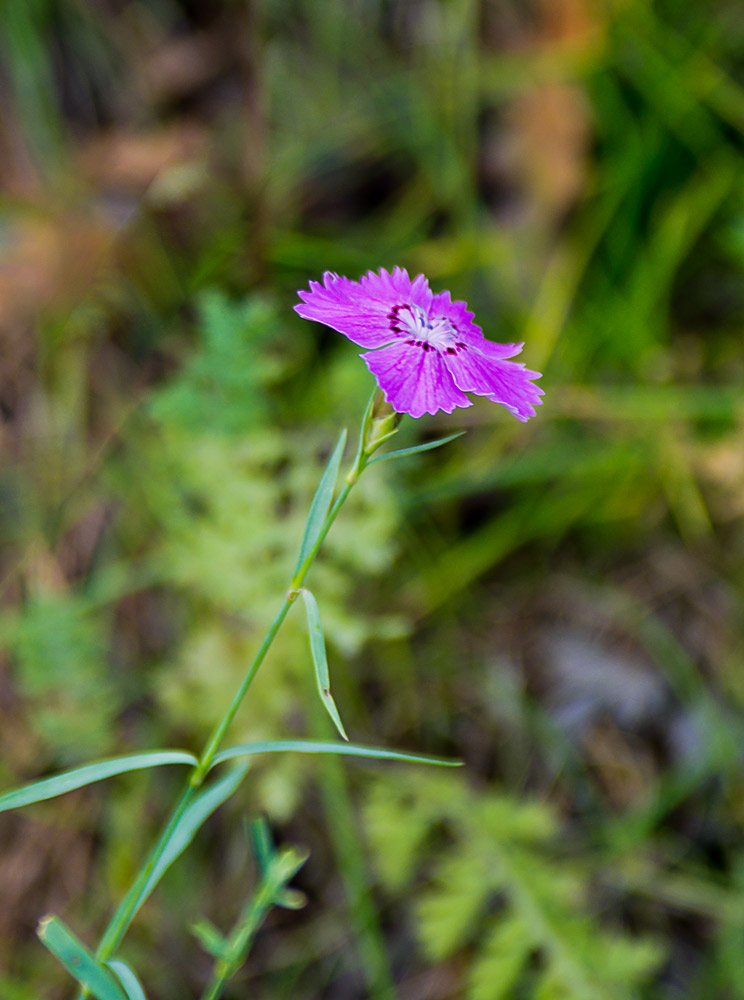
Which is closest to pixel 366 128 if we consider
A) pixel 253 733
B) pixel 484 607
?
pixel 484 607

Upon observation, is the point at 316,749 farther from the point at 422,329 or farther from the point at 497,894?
the point at 497,894

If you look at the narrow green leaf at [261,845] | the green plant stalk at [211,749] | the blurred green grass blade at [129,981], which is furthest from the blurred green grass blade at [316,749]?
the blurred green grass blade at [129,981]

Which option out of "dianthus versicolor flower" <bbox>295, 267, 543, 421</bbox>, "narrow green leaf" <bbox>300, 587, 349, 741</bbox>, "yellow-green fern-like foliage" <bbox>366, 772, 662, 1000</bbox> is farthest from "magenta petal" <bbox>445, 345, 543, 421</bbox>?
"yellow-green fern-like foliage" <bbox>366, 772, 662, 1000</bbox>

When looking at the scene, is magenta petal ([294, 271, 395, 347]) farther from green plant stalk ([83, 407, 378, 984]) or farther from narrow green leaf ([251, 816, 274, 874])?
narrow green leaf ([251, 816, 274, 874])

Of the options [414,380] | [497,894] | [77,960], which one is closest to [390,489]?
[497,894]

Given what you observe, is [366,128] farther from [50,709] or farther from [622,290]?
[50,709]

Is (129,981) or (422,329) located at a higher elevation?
(422,329)

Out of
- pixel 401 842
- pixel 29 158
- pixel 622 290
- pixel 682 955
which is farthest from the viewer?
pixel 29 158
